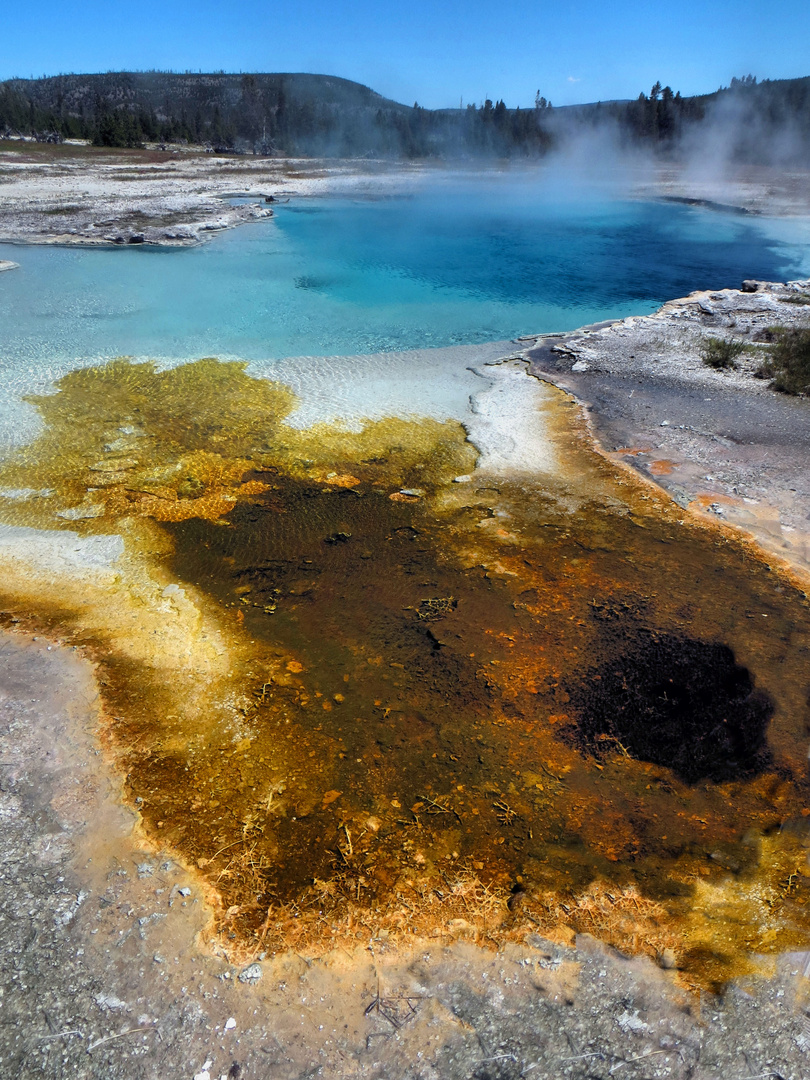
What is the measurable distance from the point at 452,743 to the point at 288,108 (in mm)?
63220

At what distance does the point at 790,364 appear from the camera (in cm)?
899

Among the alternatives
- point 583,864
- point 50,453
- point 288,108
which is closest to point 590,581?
point 583,864

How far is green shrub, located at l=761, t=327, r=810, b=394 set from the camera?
8.62 m

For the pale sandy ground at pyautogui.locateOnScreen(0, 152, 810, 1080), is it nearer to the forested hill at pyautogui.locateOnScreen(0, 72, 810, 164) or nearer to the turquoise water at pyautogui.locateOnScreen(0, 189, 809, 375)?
the turquoise water at pyautogui.locateOnScreen(0, 189, 809, 375)

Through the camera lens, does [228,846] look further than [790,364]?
No

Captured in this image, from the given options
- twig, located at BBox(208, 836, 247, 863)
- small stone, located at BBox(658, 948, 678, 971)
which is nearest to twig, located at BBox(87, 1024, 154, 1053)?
twig, located at BBox(208, 836, 247, 863)

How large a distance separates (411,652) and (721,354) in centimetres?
751

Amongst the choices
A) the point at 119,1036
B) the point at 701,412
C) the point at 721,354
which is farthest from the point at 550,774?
the point at 721,354

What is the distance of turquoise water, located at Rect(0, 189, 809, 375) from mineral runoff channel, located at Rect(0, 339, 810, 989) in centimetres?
397

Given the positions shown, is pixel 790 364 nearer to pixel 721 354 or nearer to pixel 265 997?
pixel 721 354

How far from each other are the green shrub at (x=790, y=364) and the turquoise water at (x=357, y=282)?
11.8ft

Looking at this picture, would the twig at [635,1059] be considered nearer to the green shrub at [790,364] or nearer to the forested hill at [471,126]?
the green shrub at [790,364]

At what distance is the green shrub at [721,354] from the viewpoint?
941 centimetres

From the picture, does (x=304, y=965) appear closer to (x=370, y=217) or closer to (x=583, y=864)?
(x=583, y=864)
